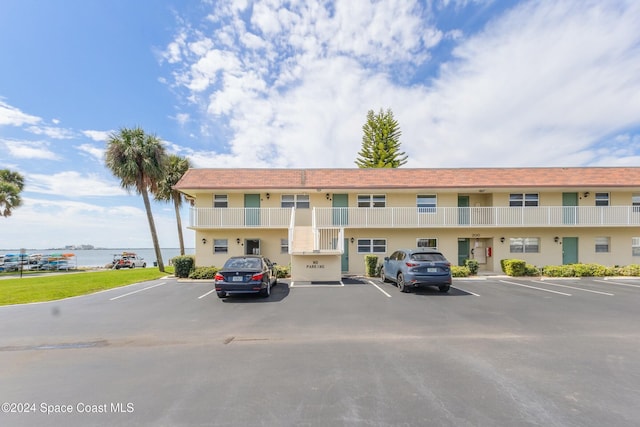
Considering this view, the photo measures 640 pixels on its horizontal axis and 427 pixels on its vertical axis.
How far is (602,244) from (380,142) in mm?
23507

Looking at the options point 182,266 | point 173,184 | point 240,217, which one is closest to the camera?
point 182,266

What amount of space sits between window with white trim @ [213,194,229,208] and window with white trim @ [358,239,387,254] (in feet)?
28.8

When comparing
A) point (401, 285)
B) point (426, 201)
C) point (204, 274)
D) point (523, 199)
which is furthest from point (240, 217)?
point (523, 199)

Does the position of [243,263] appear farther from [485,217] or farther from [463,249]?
[485,217]

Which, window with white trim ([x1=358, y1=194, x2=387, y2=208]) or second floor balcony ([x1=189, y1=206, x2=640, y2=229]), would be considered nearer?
second floor balcony ([x1=189, y1=206, x2=640, y2=229])

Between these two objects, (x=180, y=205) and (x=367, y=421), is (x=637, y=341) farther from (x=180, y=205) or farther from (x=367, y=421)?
(x=180, y=205)

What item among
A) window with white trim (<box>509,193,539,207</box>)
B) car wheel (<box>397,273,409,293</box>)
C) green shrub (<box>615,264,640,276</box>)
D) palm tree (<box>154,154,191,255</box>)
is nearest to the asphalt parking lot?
car wheel (<box>397,273,409,293</box>)

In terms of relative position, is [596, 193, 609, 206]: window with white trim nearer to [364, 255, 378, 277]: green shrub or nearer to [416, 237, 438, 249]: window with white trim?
[416, 237, 438, 249]: window with white trim

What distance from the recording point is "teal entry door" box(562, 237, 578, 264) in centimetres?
1788

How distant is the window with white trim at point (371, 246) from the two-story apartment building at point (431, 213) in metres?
0.06

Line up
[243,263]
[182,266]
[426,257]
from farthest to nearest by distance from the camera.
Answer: [182,266], [426,257], [243,263]

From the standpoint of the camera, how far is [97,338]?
20.4ft

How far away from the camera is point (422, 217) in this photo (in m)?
17.6

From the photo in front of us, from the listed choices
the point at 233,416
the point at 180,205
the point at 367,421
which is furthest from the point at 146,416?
the point at 180,205
